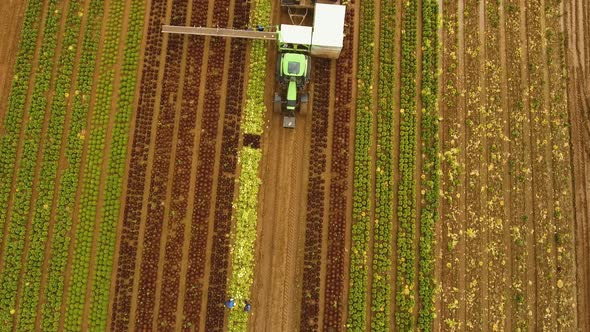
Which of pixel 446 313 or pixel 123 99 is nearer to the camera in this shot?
pixel 446 313


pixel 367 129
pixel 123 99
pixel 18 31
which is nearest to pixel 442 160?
pixel 367 129

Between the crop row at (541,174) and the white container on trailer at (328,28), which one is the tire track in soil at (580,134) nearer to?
the crop row at (541,174)

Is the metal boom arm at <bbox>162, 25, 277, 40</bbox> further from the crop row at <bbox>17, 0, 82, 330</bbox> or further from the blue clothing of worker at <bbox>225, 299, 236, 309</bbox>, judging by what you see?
the blue clothing of worker at <bbox>225, 299, 236, 309</bbox>

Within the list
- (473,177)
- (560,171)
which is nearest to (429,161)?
(473,177)

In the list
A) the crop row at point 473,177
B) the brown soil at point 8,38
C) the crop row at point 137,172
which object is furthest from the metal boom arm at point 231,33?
the crop row at point 473,177

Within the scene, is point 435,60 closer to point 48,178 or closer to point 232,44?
point 232,44

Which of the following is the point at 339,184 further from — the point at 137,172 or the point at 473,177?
the point at 137,172

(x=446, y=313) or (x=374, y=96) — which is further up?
(x=374, y=96)
